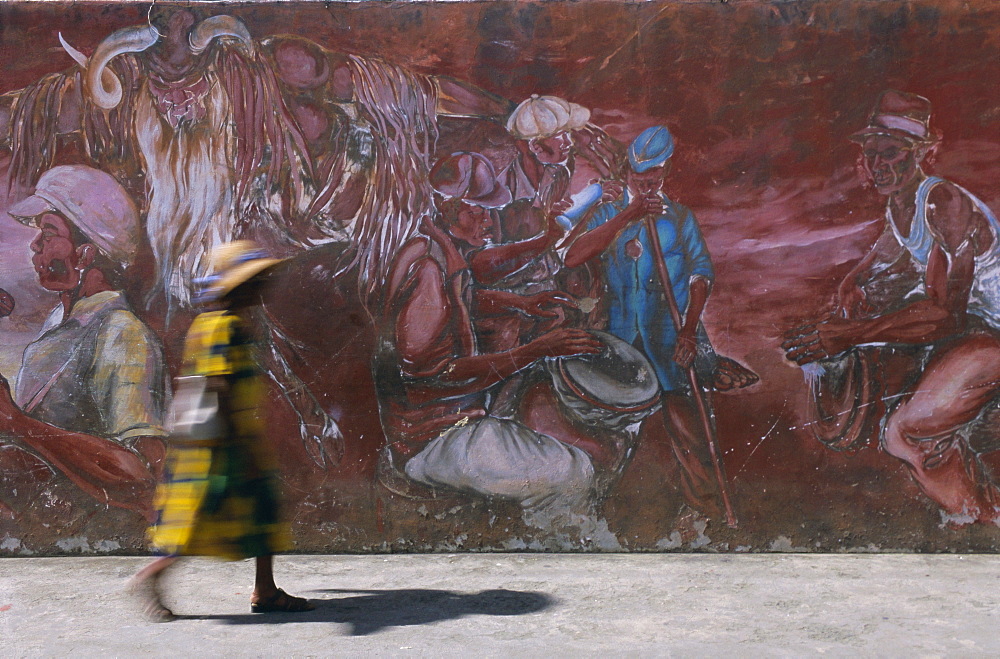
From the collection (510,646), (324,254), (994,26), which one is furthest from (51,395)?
(994,26)

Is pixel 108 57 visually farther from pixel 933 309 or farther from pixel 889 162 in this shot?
pixel 933 309

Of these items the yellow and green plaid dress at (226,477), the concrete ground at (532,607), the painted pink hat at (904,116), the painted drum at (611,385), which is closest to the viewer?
the concrete ground at (532,607)

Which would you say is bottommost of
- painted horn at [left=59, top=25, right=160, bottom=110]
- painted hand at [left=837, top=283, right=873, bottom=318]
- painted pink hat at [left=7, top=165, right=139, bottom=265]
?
painted hand at [left=837, top=283, right=873, bottom=318]

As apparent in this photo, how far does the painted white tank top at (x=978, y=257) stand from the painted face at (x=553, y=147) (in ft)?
5.46

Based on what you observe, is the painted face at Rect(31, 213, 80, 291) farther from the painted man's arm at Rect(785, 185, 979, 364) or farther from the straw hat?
the painted man's arm at Rect(785, 185, 979, 364)

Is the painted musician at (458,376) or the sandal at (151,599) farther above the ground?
the painted musician at (458,376)

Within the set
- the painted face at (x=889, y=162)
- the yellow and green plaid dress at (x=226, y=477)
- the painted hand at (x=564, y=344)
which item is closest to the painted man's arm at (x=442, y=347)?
the painted hand at (x=564, y=344)

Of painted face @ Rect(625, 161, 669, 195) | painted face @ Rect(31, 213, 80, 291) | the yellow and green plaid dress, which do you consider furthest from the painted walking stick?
painted face @ Rect(31, 213, 80, 291)

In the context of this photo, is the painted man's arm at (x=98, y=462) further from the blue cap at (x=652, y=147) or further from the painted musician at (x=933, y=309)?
the painted musician at (x=933, y=309)

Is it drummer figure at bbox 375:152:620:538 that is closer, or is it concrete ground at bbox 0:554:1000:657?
concrete ground at bbox 0:554:1000:657

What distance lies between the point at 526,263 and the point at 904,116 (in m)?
2.06

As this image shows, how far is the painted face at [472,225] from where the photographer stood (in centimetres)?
467

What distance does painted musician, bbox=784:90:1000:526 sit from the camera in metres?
4.56

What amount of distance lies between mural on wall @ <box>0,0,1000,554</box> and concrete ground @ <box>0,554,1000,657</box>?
0.24 metres
